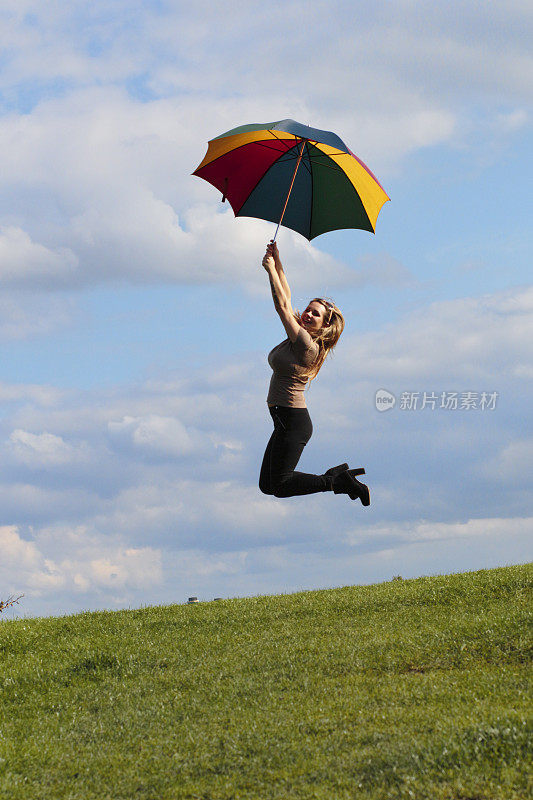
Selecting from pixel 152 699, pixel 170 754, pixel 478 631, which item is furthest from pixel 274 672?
pixel 478 631

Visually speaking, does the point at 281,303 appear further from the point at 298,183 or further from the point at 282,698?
the point at 282,698

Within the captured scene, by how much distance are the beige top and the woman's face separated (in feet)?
0.91

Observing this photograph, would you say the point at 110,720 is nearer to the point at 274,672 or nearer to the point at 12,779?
the point at 12,779

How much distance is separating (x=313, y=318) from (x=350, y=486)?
100 inches

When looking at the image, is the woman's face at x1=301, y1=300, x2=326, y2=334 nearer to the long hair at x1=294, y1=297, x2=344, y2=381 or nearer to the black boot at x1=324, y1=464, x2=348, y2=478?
the long hair at x1=294, y1=297, x2=344, y2=381

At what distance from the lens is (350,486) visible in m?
10.7

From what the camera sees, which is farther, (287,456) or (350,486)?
(350,486)

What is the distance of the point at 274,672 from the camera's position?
13.8m

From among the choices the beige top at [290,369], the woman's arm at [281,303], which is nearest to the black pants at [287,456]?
the beige top at [290,369]

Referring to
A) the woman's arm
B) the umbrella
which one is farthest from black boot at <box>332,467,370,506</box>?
the umbrella

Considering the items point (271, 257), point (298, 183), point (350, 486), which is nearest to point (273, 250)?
point (271, 257)

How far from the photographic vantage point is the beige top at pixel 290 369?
984 centimetres

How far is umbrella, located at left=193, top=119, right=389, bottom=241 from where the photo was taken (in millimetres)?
11578

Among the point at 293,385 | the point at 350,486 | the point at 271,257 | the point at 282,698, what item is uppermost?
the point at 271,257
